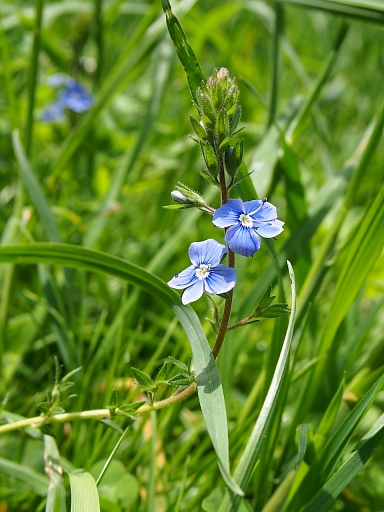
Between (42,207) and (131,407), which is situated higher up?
A: (42,207)

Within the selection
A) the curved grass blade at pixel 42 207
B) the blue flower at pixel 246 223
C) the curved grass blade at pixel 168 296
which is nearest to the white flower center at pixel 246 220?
the blue flower at pixel 246 223

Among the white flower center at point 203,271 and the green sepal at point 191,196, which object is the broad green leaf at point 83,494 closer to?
the white flower center at point 203,271

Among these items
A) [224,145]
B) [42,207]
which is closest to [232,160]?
[224,145]

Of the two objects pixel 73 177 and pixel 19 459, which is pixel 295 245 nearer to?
pixel 19 459

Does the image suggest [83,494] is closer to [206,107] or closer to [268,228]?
[268,228]

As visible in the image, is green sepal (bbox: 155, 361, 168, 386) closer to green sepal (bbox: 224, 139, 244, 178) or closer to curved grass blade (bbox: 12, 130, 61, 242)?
green sepal (bbox: 224, 139, 244, 178)

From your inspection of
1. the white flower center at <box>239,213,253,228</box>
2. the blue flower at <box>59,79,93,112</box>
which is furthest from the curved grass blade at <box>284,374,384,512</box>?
the blue flower at <box>59,79,93,112</box>

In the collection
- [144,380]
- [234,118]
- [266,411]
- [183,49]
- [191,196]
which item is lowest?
[266,411]
